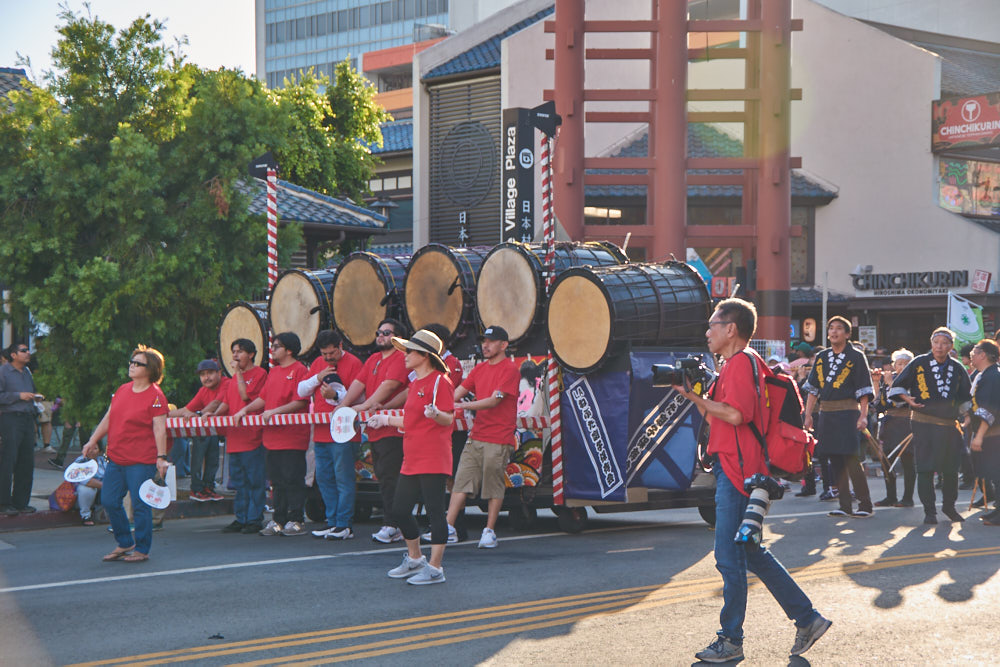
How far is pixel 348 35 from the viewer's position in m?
101

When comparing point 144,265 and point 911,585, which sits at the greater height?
point 144,265

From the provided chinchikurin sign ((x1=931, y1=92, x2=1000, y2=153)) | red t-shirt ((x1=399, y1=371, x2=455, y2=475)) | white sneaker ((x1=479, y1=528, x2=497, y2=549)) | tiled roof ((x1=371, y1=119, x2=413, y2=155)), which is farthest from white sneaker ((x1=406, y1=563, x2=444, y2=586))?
tiled roof ((x1=371, y1=119, x2=413, y2=155))

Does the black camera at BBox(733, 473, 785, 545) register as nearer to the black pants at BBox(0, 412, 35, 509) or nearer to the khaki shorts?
the khaki shorts

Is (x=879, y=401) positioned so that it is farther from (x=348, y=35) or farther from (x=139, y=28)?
(x=348, y=35)

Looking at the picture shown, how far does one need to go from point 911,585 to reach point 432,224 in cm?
2848

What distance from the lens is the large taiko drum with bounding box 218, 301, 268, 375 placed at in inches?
571

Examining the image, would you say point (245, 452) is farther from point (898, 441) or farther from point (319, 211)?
point (319, 211)

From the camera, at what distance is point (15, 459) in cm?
1334

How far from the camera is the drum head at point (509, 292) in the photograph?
1170 cm

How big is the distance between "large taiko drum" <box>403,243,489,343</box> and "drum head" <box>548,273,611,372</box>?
1.31m

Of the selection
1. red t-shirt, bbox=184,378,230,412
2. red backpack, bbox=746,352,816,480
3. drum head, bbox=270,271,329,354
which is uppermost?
drum head, bbox=270,271,329,354

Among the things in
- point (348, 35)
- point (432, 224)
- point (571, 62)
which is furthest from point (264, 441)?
point (348, 35)

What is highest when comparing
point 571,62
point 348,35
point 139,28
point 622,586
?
point 348,35

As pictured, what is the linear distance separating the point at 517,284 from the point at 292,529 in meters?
3.15
